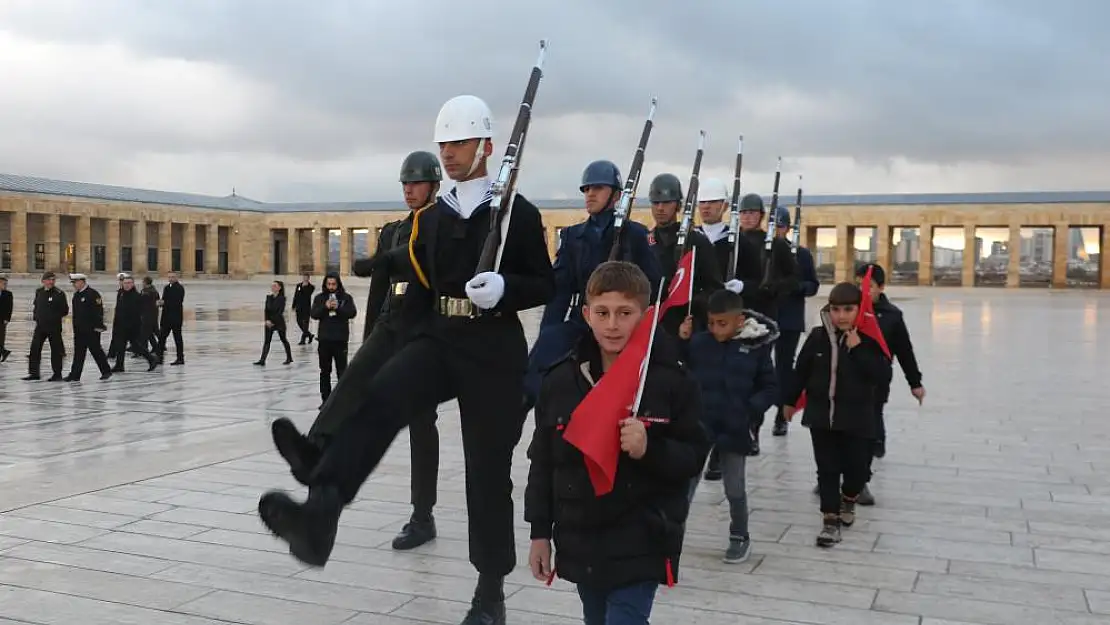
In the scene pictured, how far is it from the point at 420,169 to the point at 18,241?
221 ft

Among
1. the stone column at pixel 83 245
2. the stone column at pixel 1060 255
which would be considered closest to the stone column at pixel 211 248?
the stone column at pixel 83 245

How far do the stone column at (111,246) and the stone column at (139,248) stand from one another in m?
1.78

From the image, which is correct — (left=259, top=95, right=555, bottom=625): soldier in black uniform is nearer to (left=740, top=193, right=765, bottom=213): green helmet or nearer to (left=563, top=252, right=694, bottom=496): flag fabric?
(left=563, top=252, right=694, bottom=496): flag fabric

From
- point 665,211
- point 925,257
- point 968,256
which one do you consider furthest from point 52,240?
point 665,211

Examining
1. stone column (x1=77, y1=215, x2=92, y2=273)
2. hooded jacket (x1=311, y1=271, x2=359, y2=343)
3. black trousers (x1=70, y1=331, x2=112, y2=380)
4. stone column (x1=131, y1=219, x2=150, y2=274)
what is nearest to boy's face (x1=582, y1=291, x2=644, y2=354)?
hooded jacket (x1=311, y1=271, x2=359, y2=343)

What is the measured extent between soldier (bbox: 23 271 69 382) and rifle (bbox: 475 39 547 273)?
11.9 meters

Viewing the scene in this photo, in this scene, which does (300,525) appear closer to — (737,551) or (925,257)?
(737,551)

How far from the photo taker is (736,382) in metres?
5.48

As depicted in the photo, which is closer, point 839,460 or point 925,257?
point 839,460

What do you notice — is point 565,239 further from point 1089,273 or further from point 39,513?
point 1089,273

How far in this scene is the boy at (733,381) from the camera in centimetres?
542

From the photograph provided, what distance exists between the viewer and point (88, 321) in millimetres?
14867

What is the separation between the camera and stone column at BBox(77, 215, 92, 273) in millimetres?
68000

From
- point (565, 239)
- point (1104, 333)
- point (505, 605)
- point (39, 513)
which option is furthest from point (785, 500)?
point (1104, 333)
